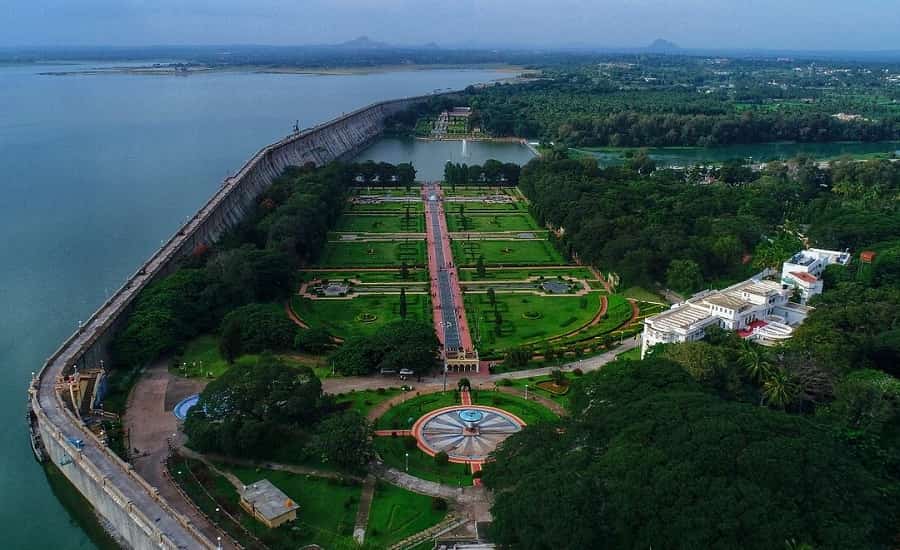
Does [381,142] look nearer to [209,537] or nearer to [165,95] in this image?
[165,95]

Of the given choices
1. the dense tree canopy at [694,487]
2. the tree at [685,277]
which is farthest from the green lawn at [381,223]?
the dense tree canopy at [694,487]

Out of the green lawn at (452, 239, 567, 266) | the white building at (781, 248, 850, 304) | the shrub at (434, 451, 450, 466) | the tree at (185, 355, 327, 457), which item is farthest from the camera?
the green lawn at (452, 239, 567, 266)

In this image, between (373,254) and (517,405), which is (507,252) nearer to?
(373,254)

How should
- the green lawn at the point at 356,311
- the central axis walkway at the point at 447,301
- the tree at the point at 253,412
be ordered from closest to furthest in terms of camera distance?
1. the tree at the point at 253,412
2. the central axis walkway at the point at 447,301
3. the green lawn at the point at 356,311

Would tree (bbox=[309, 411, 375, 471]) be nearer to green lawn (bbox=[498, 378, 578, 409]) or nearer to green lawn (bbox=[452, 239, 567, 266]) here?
green lawn (bbox=[498, 378, 578, 409])

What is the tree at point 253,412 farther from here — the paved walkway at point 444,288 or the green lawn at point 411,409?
the paved walkway at point 444,288

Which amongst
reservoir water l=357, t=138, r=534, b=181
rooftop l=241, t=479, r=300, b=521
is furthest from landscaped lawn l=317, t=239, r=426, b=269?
reservoir water l=357, t=138, r=534, b=181
